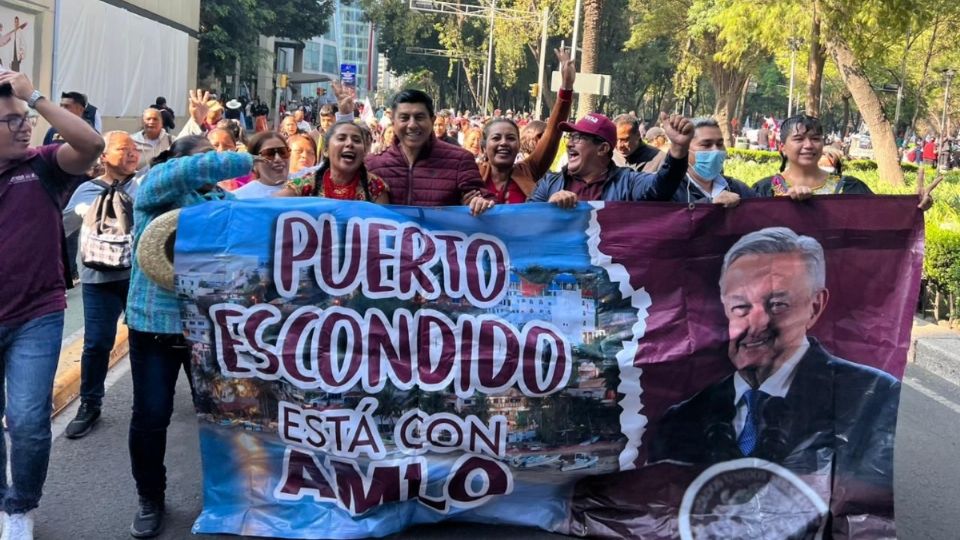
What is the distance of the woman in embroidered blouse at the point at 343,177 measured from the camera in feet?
15.5

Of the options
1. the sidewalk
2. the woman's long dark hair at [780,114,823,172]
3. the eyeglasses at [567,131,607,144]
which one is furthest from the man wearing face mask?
the sidewalk

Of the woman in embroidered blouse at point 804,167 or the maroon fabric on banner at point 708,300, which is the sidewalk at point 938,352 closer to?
the woman in embroidered blouse at point 804,167

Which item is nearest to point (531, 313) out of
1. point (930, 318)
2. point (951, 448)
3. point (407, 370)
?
point (407, 370)

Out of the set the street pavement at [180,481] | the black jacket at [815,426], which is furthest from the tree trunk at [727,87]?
the black jacket at [815,426]

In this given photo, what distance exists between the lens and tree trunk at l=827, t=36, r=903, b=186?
17.1m

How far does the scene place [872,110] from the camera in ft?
56.9

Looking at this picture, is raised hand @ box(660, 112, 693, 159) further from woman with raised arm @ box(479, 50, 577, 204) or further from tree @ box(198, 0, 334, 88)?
tree @ box(198, 0, 334, 88)

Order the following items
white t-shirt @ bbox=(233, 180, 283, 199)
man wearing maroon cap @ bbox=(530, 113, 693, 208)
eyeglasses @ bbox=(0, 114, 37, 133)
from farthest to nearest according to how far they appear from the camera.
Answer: white t-shirt @ bbox=(233, 180, 283, 199), man wearing maroon cap @ bbox=(530, 113, 693, 208), eyeglasses @ bbox=(0, 114, 37, 133)

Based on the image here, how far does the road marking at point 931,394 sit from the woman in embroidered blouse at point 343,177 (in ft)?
14.3

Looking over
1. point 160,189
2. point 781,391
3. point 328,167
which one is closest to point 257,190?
point 328,167

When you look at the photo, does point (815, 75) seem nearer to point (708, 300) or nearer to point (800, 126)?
point (800, 126)

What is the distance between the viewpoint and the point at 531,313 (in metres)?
4.23

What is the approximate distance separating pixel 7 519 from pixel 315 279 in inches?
61.2

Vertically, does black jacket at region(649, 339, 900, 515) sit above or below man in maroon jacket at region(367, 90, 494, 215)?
below
